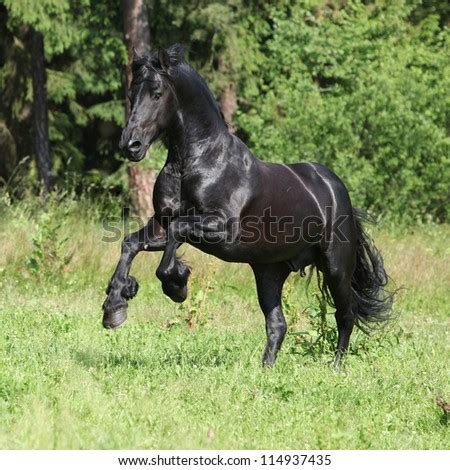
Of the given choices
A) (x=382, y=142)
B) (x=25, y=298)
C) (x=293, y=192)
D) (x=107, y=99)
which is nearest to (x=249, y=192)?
(x=293, y=192)

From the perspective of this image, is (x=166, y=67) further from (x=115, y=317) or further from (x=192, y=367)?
(x=192, y=367)

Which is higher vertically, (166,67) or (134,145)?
(166,67)

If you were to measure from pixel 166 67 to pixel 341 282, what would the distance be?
261 centimetres

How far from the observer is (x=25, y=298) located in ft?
38.0

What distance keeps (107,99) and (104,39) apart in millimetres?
4586

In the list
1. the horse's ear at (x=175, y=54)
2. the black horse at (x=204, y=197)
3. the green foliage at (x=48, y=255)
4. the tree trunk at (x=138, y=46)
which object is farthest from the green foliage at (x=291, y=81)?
the horse's ear at (x=175, y=54)

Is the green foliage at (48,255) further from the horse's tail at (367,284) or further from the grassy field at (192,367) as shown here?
the horse's tail at (367,284)

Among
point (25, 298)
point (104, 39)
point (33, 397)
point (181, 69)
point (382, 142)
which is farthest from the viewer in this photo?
point (104, 39)

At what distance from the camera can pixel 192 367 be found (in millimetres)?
7543

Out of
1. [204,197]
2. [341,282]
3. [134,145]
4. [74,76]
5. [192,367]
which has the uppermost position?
[134,145]

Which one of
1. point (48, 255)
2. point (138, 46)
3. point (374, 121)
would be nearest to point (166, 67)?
point (48, 255)

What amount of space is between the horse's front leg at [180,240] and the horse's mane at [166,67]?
971mm

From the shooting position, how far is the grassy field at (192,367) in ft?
18.2
